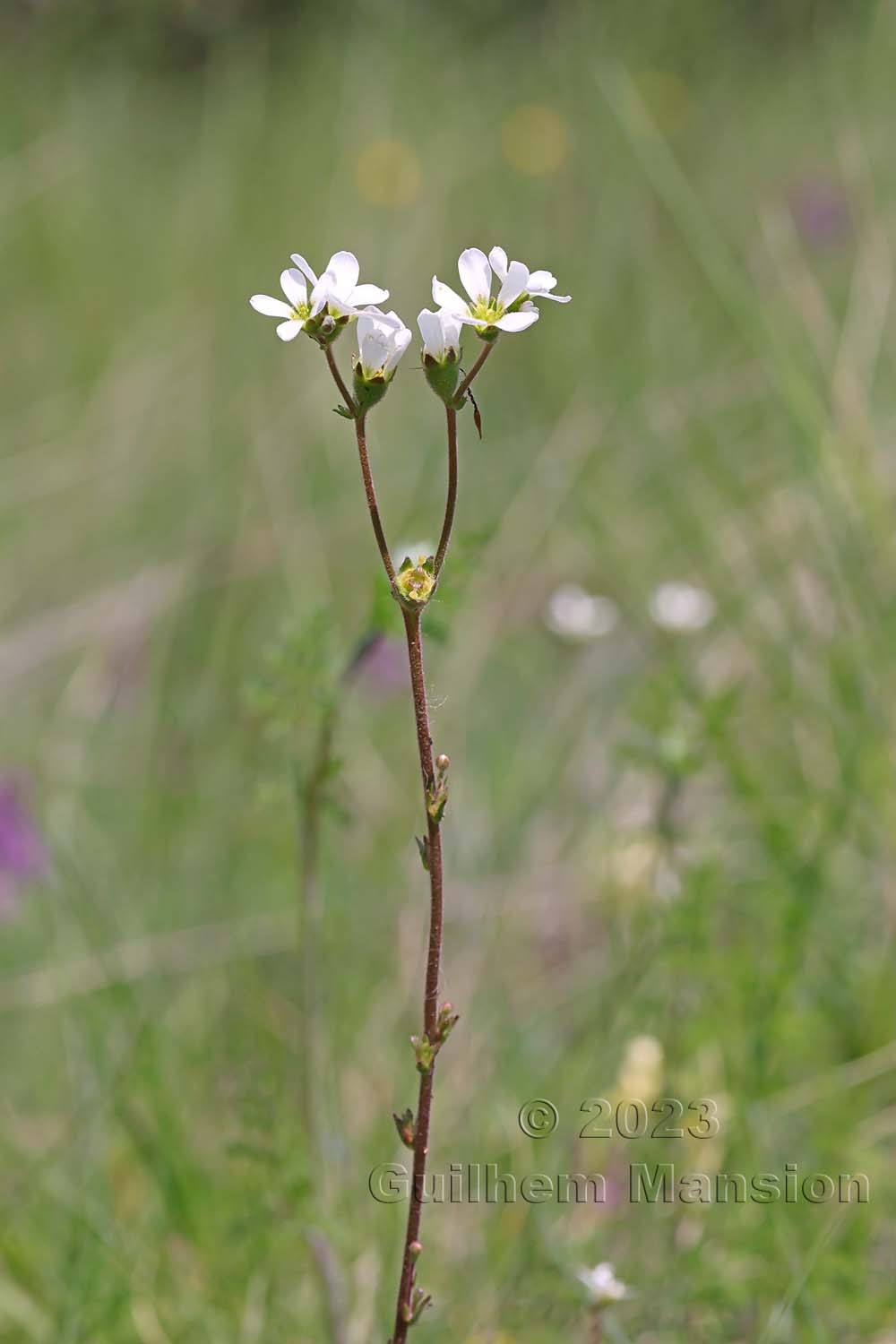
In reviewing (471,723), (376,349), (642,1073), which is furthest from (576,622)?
(376,349)

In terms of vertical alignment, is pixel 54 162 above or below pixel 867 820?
above

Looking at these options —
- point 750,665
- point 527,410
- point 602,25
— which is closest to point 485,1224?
point 750,665

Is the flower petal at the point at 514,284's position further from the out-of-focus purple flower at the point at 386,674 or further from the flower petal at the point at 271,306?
the out-of-focus purple flower at the point at 386,674

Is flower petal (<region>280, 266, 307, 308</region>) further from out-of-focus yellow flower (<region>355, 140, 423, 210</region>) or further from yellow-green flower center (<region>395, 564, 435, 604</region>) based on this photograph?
out-of-focus yellow flower (<region>355, 140, 423, 210</region>)

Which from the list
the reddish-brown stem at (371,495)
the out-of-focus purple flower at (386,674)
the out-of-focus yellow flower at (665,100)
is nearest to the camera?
the reddish-brown stem at (371,495)

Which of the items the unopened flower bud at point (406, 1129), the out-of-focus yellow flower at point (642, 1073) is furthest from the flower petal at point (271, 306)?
the out-of-focus yellow flower at point (642, 1073)

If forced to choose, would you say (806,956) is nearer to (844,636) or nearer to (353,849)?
(844,636)

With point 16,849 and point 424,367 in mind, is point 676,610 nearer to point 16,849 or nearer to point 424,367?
point 424,367
